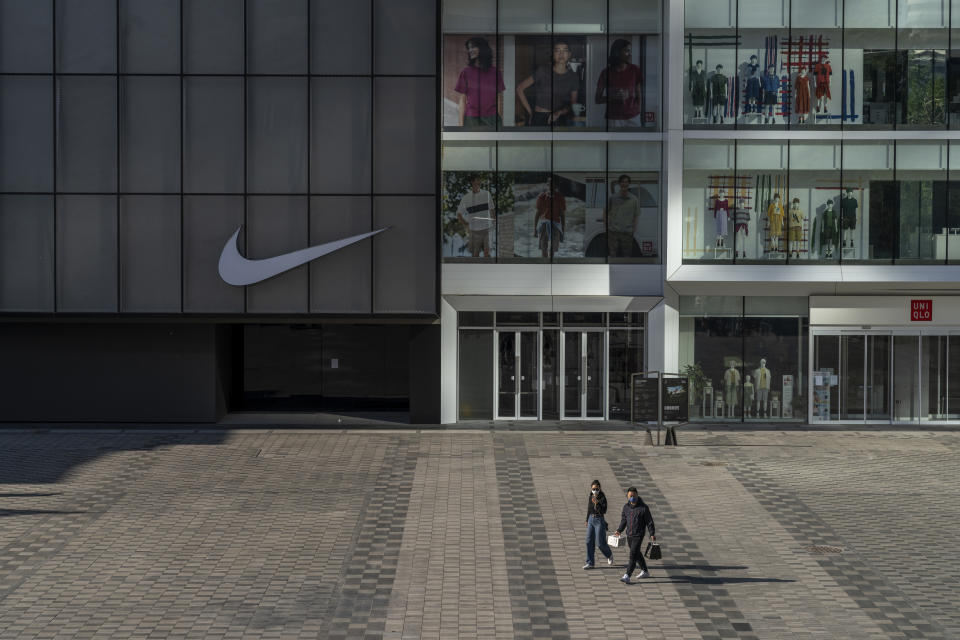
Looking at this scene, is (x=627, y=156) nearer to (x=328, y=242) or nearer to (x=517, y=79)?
(x=517, y=79)

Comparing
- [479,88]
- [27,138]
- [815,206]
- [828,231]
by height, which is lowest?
[828,231]

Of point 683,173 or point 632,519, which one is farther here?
point 683,173

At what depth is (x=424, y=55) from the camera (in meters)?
30.5

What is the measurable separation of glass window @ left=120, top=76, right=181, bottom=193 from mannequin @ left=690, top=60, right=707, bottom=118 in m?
13.4

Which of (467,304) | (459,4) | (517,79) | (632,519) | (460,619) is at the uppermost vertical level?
(459,4)

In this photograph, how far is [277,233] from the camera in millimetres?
30625

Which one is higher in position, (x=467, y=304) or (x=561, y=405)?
(x=467, y=304)

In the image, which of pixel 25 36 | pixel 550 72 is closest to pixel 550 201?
pixel 550 72

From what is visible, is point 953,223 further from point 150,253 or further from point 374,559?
point 150,253

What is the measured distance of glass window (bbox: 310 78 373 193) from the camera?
100 ft

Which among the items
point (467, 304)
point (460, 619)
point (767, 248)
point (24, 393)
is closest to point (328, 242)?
point (467, 304)

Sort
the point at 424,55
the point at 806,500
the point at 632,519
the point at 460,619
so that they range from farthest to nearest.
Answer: the point at 424,55 < the point at 806,500 < the point at 632,519 < the point at 460,619

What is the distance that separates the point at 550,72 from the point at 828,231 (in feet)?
28.0

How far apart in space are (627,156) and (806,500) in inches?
487
